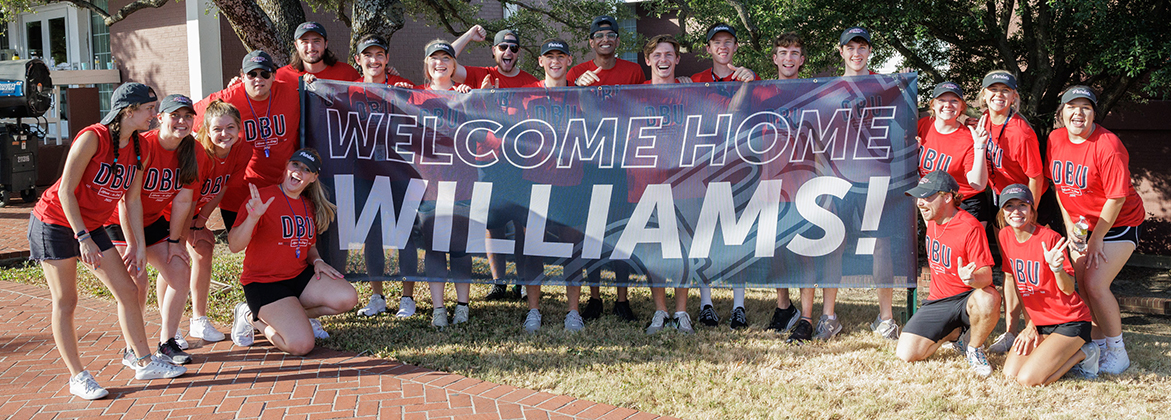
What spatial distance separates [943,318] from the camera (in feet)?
15.2

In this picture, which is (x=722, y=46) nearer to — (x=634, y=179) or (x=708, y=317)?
(x=634, y=179)

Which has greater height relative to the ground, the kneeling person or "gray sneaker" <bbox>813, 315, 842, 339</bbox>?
the kneeling person

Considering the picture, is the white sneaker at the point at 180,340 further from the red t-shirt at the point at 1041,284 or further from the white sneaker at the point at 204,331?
the red t-shirt at the point at 1041,284

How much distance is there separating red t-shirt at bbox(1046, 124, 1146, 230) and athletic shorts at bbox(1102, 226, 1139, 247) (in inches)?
1.2

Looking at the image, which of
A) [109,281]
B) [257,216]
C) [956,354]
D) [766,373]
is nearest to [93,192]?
[109,281]

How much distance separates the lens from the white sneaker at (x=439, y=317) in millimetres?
5520

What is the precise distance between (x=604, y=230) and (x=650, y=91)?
3.03 feet

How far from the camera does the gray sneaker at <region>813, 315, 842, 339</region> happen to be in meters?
5.23

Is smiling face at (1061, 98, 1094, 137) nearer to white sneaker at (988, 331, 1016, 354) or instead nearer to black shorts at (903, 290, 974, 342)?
black shorts at (903, 290, 974, 342)

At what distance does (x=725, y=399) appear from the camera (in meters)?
4.16

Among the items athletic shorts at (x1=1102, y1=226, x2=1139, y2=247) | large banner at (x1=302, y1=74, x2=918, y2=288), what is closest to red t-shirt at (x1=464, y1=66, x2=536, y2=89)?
large banner at (x1=302, y1=74, x2=918, y2=288)

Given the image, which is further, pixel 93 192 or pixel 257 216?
pixel 257 216

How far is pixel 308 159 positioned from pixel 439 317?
136 centimetres

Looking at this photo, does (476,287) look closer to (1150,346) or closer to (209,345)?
(209,345)
